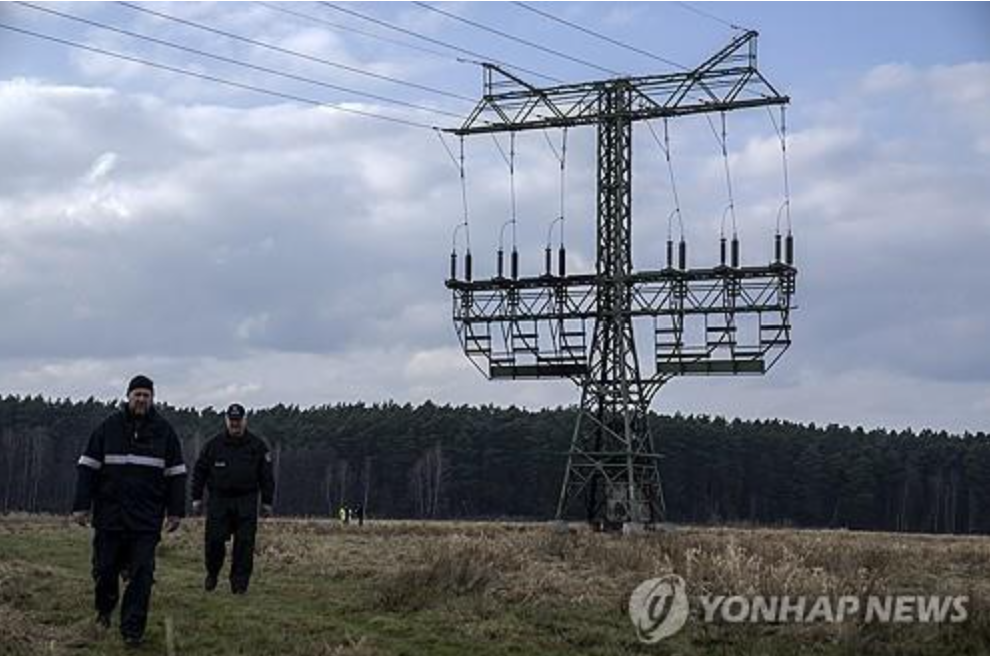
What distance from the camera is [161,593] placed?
1395 cm

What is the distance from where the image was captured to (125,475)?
1092cm

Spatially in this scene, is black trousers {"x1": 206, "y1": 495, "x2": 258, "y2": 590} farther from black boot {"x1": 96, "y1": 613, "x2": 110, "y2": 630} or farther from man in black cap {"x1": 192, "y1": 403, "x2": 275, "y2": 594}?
black boot {"x1": 96, "y1": 613, "x2": 110, "y2": 630}

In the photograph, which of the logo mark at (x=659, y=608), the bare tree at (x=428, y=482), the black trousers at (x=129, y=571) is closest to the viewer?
the black trousers at (x=129, y=571)

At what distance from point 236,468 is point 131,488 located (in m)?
3.56

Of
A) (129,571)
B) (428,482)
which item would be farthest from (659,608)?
(428,482)

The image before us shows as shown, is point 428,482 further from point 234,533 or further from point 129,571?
point 129,571

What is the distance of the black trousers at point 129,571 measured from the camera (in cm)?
1070

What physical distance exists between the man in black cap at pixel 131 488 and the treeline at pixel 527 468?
9576cm

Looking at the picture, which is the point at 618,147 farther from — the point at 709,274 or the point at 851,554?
the point at 851,554

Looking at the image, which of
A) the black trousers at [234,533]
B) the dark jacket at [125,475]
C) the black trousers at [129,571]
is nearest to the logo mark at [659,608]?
the black trousers at [234,533]

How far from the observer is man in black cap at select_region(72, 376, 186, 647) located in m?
10.9
